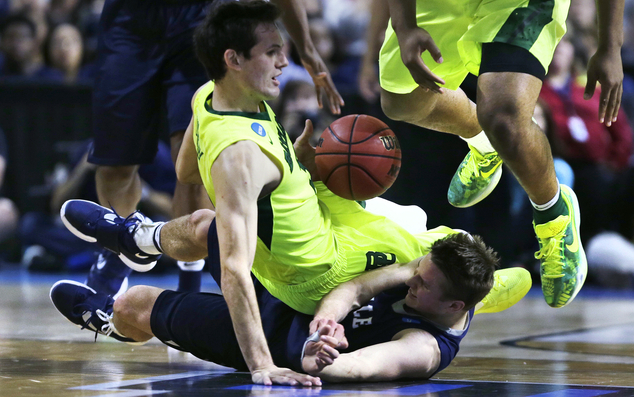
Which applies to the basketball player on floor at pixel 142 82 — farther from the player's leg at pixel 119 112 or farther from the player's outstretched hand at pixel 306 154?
the player's outstretched hand at pixel 306 154

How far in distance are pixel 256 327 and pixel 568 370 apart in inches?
56.6

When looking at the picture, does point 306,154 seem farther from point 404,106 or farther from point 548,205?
point 548,205

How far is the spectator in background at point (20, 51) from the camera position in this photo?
9906mm

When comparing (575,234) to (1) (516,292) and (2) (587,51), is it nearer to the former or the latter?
(1) (516,292)

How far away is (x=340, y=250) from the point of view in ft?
12.4

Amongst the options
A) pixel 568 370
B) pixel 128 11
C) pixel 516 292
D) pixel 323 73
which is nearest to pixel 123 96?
pixel 128 11

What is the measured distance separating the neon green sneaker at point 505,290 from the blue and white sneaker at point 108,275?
77.6 inches

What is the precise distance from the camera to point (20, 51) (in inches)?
394

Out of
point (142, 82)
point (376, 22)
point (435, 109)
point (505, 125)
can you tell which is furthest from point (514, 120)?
point (376, 22)

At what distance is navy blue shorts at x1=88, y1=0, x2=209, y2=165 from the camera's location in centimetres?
491

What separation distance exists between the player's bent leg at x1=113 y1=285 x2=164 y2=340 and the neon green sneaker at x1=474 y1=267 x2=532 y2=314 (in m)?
1.47

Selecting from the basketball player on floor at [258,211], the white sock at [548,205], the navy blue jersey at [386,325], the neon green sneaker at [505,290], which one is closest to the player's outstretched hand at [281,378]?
the basketball player on floor at [258,211]

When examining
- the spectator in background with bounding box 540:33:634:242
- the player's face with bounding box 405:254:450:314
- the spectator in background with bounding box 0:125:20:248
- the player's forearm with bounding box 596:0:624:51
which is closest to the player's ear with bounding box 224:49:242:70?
the player's face with bounding box 405:254:450:314

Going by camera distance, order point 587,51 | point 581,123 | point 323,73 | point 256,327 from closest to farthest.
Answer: point 256,327 < point 323,73 < point 581,123 < point 587,51
